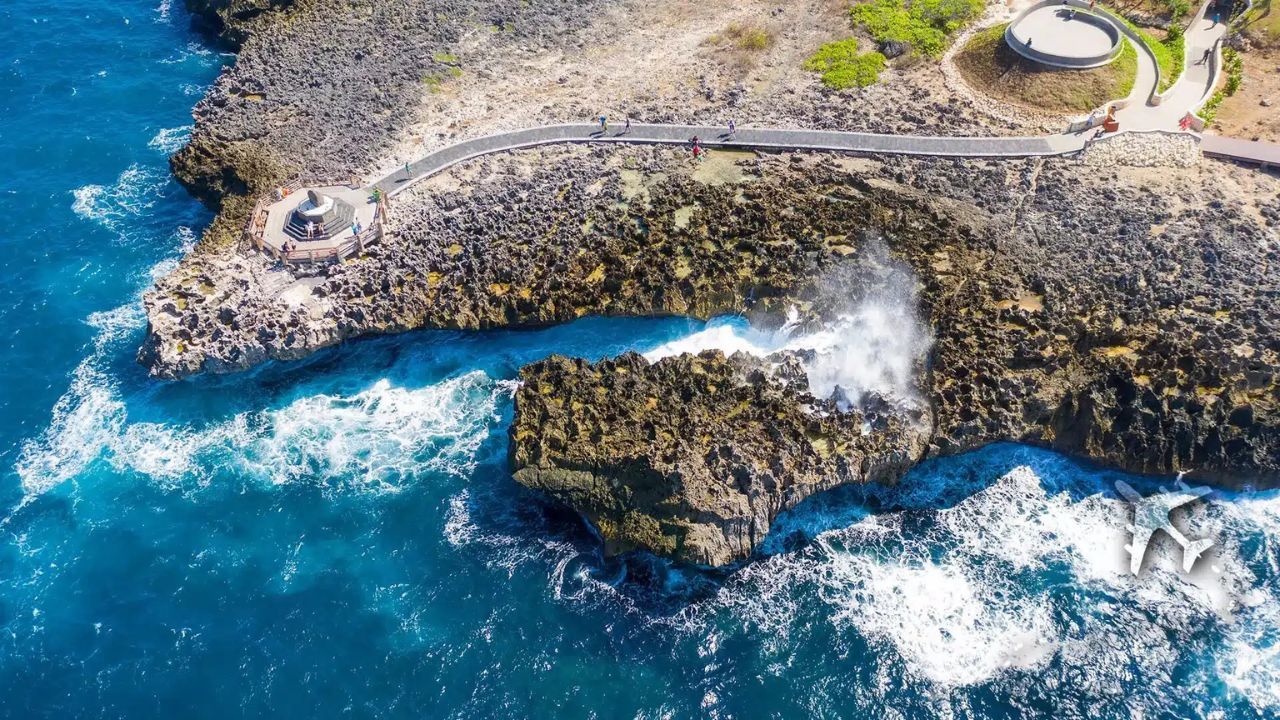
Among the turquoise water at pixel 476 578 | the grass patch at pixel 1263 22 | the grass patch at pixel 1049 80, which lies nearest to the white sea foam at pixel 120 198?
the turquoise water at pixel 476 578

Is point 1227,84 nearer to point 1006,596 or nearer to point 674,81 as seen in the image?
point 674,81

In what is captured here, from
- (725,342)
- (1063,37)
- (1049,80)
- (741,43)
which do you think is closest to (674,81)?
(741,43)

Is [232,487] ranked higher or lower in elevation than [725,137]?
lower

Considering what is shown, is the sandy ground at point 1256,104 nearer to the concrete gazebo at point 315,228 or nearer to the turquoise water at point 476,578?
the turquoise water at point 476,578

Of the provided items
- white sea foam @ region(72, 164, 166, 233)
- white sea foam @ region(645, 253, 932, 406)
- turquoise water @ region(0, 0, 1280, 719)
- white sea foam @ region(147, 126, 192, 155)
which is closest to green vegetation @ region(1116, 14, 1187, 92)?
white sea foam @ region(645, 253, 932, 406)

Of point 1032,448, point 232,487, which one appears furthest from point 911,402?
point 232,487

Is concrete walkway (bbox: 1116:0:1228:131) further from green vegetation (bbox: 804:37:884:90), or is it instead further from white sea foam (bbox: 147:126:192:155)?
white sea foam (bbox: 147:126:192:155)

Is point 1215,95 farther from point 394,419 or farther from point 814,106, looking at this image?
point 394,419
